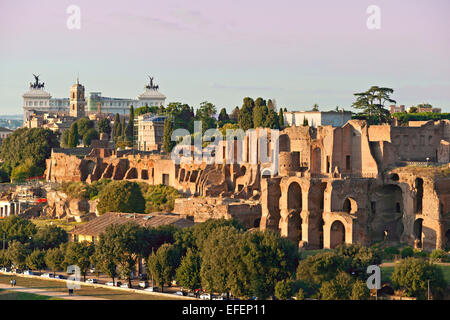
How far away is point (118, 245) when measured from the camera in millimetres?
57406

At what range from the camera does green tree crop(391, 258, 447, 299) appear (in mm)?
48406

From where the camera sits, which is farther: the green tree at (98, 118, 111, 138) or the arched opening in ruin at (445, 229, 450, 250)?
the green tree at (98, 118, 111, 138)

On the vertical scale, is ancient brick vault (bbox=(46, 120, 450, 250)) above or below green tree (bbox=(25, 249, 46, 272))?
above

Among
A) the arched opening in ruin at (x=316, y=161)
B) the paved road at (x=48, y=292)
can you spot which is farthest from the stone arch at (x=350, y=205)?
the paved road at (x=48, y=292)

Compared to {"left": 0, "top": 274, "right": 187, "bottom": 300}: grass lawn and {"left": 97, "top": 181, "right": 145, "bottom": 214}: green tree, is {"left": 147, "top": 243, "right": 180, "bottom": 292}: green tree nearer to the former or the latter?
{"left": 0, "top": 274, "right": 187, "bottom": 300}: grass lawn

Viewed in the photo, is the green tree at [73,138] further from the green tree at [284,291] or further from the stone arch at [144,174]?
the green tree at [284,291]

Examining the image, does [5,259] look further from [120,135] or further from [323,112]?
[120,135]

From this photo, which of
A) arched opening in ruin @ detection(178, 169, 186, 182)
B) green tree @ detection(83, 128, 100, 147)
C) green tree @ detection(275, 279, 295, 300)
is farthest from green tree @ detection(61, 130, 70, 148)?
green tree @ detection(275, 279, 295, 300)

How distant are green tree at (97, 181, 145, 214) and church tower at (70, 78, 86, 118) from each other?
273 ft

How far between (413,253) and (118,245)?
18.2 meters

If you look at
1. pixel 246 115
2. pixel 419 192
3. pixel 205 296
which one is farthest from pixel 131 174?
pixel 205 296

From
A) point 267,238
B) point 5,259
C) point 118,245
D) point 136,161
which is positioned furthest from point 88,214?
point 267,238

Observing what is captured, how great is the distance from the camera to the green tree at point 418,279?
159ft

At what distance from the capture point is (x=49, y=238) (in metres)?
66.9
